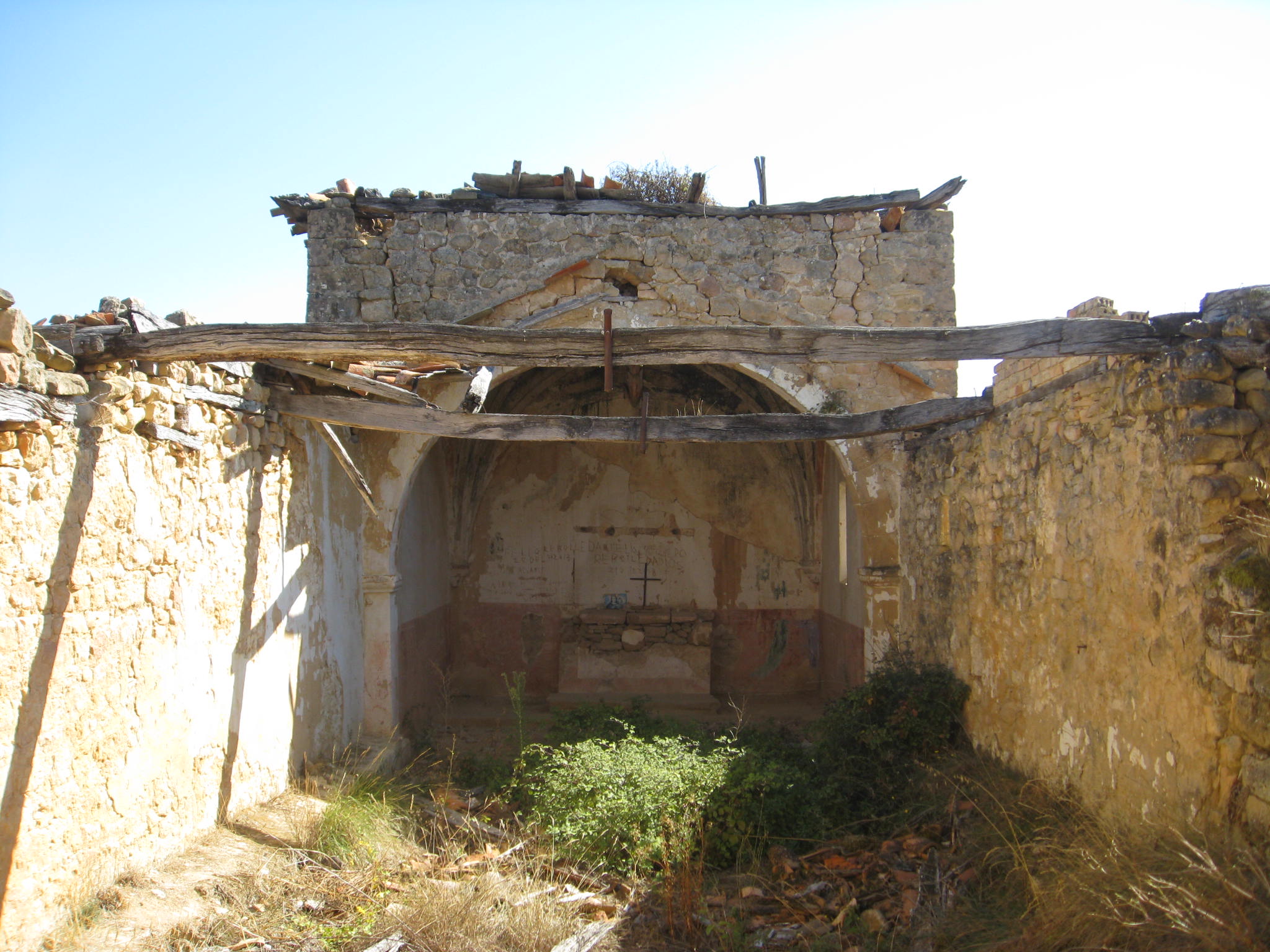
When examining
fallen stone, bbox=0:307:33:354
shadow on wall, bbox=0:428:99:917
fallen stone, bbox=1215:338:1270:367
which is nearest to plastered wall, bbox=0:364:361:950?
shadow on wall, bbox=0:428:99:917

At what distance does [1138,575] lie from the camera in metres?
3.62

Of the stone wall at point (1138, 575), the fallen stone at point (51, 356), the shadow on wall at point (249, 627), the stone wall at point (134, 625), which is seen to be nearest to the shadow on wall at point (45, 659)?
the stone wall at point (134, 625)

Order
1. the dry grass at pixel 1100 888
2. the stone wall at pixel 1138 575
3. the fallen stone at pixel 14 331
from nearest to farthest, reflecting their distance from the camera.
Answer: the dry grass at pixel 1100 888
the stone wall at pixel 1138 575
the fallen stone at pixel 14 331

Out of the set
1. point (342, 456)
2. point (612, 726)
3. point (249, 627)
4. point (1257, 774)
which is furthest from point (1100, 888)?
point (342, 456)

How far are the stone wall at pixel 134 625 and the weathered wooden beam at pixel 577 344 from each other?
0.46 metres

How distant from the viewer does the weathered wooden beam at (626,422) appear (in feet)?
17.2

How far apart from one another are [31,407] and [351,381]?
7.41 feet

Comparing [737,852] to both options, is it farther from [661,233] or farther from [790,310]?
[661,233]

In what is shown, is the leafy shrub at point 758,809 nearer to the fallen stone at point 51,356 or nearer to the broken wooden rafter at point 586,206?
the fallen stone at point 51,356

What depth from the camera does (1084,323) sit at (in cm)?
383

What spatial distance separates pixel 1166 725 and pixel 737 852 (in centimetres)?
245

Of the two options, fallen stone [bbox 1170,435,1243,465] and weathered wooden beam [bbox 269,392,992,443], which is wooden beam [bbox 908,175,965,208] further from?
fallen stone [bbox 1170,435,1243,465]

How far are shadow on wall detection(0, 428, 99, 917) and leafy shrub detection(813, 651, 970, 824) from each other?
163 inches

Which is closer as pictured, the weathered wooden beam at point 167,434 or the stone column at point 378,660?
the weathered wooden beam at point 167,434
